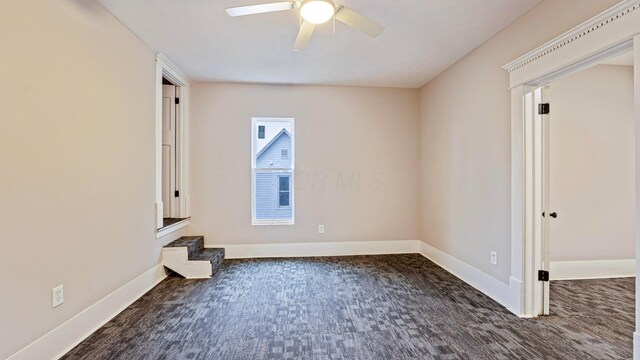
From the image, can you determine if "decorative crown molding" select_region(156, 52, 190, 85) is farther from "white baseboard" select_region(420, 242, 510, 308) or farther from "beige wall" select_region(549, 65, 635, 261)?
"beige wall" select_region(549, 65, 635, 261)

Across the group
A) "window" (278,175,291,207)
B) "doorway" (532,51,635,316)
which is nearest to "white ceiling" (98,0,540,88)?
"window" (278,175,291,207)

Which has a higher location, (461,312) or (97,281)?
(97,281)

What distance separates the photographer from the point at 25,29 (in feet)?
5.89

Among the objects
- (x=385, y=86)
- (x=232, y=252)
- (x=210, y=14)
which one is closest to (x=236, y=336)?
(x=232, y=252)

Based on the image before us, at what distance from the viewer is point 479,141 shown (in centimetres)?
319

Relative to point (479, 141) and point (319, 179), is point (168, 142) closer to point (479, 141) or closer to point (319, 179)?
point (319, 179)

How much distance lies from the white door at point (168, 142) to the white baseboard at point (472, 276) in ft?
11.9

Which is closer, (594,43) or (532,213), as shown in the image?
(594,43)

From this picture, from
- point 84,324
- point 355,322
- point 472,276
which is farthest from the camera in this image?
point 472,276

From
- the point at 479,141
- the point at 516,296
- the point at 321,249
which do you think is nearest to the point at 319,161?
the point at 321,249

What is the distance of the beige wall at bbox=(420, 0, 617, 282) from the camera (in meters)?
2.48

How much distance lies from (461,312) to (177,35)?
359 centimetres

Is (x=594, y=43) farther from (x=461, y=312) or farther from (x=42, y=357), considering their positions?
(x=42, y=357)

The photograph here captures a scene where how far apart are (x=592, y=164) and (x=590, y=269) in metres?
1.20
